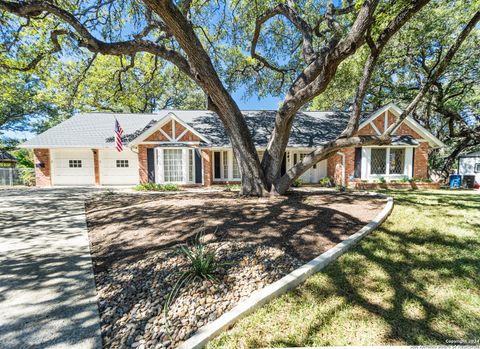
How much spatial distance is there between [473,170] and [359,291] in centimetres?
1918

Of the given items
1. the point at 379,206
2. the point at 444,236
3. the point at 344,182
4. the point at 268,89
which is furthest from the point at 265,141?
the point at 444,236

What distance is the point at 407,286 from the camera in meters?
2.68

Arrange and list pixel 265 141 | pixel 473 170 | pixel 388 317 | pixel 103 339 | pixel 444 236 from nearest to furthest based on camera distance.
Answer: pixel 103 339, pixel 388 317, pixel 444 236, pixel 265 141, pixel 473 170

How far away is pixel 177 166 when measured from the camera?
44.3ft

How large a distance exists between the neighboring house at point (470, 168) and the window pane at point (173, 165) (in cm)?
1850

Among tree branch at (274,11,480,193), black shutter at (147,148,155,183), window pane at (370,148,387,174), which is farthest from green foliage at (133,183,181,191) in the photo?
window pane at (370,148,387,174)

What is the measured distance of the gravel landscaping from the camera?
223 centimetres

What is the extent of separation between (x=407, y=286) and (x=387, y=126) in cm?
1389

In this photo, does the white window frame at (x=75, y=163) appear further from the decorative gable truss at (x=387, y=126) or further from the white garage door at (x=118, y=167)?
the decorative gable truss at (x=387, y=126)

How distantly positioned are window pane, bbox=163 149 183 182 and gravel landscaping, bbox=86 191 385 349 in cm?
716

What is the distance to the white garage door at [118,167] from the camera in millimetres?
15258

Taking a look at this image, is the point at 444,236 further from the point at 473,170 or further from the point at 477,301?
the point at 473,170

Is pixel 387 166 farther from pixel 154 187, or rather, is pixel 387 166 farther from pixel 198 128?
pixel 154 187

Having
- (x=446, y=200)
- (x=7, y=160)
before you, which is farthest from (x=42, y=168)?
(x=446, y=200)
